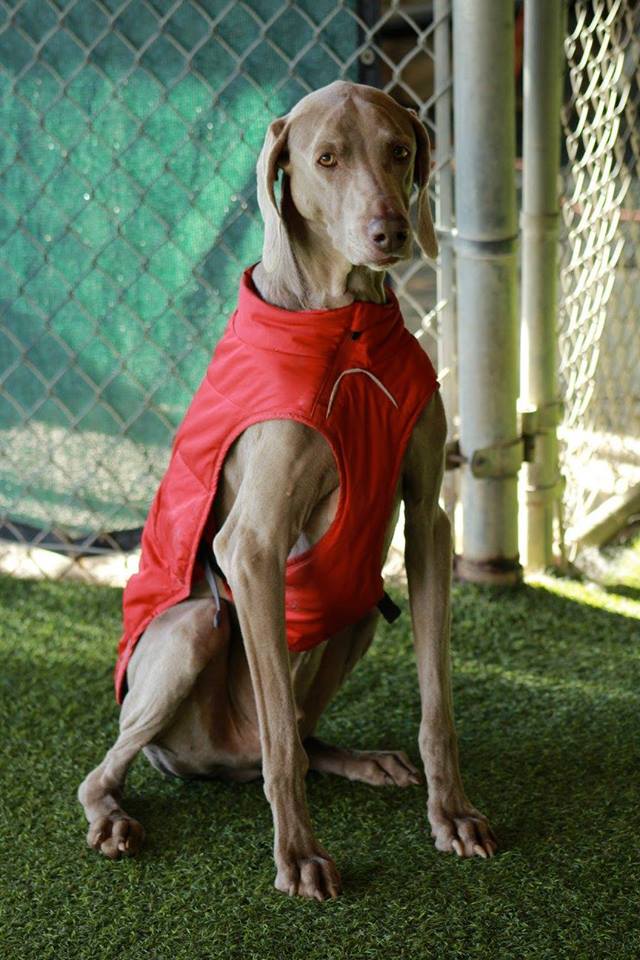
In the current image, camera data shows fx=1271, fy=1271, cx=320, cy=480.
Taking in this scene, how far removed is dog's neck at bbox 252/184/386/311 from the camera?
2.01 meters

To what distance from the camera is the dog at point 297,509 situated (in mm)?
1949

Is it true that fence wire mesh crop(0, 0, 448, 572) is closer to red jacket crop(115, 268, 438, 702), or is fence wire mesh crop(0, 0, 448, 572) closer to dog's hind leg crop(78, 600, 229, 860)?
red jacket crop(115, 268, 438, 702)

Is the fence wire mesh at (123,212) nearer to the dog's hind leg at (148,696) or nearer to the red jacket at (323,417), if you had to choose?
the red jacket at (323,417)

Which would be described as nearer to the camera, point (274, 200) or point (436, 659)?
point (274, 200)

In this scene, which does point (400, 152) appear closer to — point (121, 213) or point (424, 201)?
point (424, 201)

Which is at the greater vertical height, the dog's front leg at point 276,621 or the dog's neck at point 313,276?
the dog's neck at point 313,276

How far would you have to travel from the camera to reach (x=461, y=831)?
7.09 ft

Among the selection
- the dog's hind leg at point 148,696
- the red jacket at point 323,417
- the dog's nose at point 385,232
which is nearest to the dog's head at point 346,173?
the dog's nose at point 385,232

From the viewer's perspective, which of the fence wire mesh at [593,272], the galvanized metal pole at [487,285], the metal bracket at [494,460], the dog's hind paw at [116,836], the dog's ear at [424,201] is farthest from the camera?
the fence wire mesh at [593,272]

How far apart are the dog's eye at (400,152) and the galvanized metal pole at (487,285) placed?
95 centimetres

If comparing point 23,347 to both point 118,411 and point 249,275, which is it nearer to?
point 118,411

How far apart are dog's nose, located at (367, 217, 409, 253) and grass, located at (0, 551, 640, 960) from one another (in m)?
1.03

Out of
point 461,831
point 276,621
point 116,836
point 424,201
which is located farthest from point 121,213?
point 461,831

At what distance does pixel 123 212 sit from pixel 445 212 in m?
0.79
